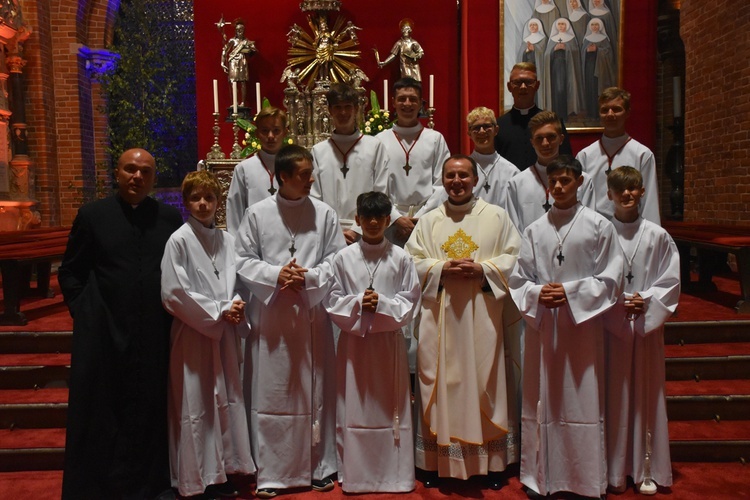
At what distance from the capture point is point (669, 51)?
11.7m

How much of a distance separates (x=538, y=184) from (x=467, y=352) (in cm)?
129

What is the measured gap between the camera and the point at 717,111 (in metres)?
8.11

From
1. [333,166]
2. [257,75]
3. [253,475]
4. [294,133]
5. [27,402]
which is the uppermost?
[257,75]

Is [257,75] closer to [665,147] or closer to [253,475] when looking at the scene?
[253,475]

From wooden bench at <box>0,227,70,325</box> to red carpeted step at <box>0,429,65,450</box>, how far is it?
1.55m

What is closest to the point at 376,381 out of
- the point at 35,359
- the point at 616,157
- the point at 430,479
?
the point at 430,479

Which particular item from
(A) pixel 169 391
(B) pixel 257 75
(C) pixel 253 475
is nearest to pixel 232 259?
(A) pixel 169 391

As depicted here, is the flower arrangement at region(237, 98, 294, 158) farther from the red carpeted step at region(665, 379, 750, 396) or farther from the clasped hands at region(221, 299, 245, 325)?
the red carpeted step at region(665, 379, 750, 396)

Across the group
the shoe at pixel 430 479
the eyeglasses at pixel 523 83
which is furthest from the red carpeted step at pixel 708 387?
the eyeglasses at pixel 523 83

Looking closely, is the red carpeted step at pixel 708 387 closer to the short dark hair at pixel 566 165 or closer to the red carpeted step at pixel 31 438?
the short dark hair at pixel 566 165

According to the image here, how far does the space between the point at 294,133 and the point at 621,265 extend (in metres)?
5.58

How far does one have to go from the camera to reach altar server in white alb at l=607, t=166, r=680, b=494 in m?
3.57

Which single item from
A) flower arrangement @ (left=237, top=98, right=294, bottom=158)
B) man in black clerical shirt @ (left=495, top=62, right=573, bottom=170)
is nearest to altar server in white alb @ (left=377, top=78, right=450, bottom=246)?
man in black clerical shirt @ (left=495, top=62, right=573, bottom=170)

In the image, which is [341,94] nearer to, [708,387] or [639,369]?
[639,369]
